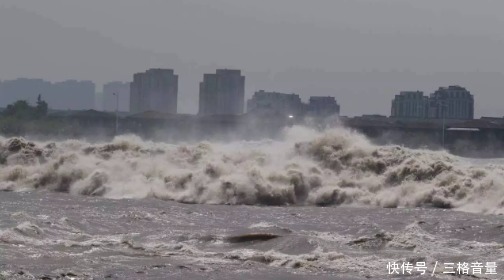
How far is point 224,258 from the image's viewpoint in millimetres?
19578

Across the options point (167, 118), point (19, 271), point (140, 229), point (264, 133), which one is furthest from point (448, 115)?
point (19, 271)

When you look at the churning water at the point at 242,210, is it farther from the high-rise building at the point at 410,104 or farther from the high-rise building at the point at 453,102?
the high-rise building at the point at 410,104

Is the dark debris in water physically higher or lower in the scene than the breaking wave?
lower

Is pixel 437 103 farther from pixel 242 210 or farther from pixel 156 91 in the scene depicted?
pixel 242 210

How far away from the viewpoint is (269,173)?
38.2 meters

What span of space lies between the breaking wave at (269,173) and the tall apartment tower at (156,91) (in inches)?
2517

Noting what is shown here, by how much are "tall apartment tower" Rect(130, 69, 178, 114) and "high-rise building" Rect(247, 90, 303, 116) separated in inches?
403

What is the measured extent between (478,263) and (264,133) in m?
64.9

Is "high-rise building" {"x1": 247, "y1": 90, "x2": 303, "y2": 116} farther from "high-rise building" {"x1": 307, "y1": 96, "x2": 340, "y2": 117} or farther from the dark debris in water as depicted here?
the dark debris in water

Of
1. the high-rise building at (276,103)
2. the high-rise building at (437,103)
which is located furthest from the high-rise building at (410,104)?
the high-rise building at (276,103)

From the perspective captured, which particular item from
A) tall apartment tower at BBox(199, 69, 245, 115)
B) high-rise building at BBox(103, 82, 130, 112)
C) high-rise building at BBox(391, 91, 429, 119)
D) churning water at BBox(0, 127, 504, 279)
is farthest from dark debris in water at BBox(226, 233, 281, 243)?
high-rise building at BBox(103, 82, 130, 112)

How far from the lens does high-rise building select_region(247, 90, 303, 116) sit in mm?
98812

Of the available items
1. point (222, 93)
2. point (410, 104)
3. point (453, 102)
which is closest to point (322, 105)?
point (410, 104)

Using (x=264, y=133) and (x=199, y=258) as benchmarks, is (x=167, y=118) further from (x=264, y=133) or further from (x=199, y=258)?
(x=199, y=258)
